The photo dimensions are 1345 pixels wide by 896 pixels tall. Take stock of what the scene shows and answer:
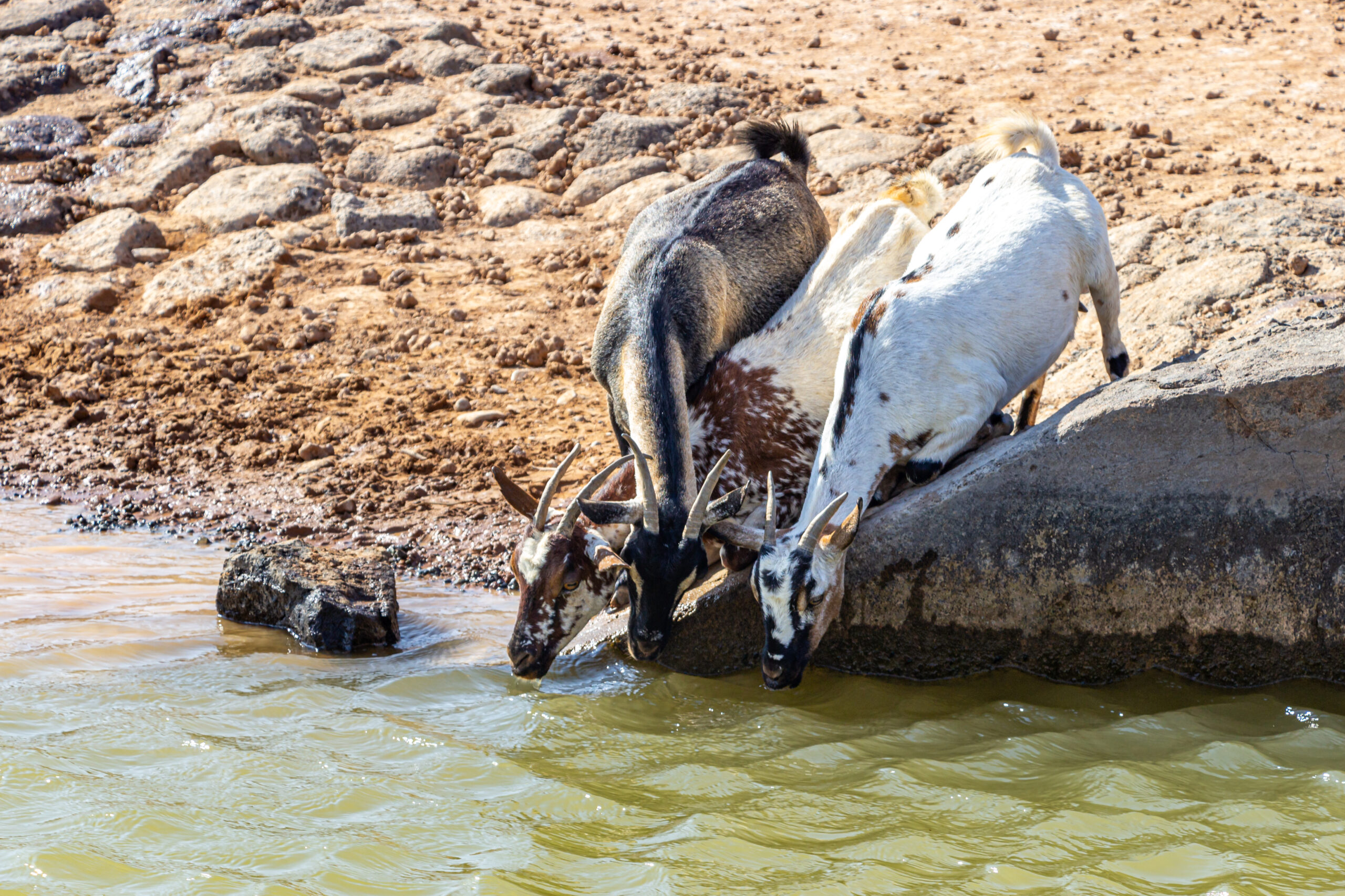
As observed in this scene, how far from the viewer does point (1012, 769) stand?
4.25 meters

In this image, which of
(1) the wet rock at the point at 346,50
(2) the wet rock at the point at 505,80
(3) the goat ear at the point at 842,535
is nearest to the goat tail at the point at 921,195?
(3) the goat ear at the point at 842,535

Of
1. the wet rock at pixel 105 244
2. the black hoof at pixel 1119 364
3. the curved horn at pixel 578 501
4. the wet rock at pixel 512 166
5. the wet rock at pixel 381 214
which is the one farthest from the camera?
the wet rock at pixel 512 166

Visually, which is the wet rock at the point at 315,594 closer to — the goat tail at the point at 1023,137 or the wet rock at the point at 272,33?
the goat tail at the point at 1023,137

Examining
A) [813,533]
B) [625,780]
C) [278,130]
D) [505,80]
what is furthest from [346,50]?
[625,780]

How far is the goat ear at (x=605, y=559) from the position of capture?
516 cm

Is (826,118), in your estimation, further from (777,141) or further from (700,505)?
(700,505)

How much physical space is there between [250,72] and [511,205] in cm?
457

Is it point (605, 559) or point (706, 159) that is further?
point (706, 159)

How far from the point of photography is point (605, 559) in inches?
204

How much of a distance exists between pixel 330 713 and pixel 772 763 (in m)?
1.87

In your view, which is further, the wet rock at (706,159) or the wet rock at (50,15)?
the wet rock at (50,15)

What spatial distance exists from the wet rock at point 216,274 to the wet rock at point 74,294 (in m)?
0.33

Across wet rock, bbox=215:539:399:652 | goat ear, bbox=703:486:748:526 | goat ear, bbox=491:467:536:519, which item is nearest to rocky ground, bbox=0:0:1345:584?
wet rock, bbox=215:539:399:652

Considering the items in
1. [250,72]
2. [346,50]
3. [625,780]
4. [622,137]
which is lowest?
[625,780]
